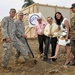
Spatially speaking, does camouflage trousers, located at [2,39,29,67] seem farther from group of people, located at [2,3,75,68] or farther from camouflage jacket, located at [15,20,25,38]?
camouflage jacket, located at [15,20,25,38]

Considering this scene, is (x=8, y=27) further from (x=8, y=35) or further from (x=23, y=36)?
(x=23, y=36)

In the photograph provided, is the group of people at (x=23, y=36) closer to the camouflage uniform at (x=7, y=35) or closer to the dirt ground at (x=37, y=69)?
the camouflage uniform at (x=7, y=35)

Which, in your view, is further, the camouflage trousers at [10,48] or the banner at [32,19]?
the banner at [32,19]

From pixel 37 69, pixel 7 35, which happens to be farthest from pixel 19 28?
pixel 37 69

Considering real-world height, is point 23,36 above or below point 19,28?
below

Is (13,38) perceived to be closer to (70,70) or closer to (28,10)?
(70,70)

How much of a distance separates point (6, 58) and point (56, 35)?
2009mm

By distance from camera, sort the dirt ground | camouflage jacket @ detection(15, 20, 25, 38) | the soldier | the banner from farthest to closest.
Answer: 1. the banner
2. camouflage jacket @ detection(15, 20, 25, 38)
3. the soldier
4. the dirt ground

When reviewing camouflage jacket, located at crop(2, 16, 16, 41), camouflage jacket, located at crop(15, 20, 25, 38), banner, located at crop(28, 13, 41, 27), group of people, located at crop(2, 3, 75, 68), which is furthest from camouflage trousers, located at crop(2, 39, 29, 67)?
banner, located at crop(28, 13, 41, 27)

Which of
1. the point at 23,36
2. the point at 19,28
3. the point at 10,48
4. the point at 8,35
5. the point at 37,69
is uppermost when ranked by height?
the point at 19,28

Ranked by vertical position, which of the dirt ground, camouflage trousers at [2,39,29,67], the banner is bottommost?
the dirt ground

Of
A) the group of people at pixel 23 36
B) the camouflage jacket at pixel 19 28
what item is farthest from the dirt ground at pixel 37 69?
the camouflage jacket at pixel 19 28

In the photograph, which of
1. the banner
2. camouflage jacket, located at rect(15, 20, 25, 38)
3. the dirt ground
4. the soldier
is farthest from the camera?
the banner

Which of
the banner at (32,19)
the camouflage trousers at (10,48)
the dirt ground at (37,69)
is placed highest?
the banner at (32,19)
